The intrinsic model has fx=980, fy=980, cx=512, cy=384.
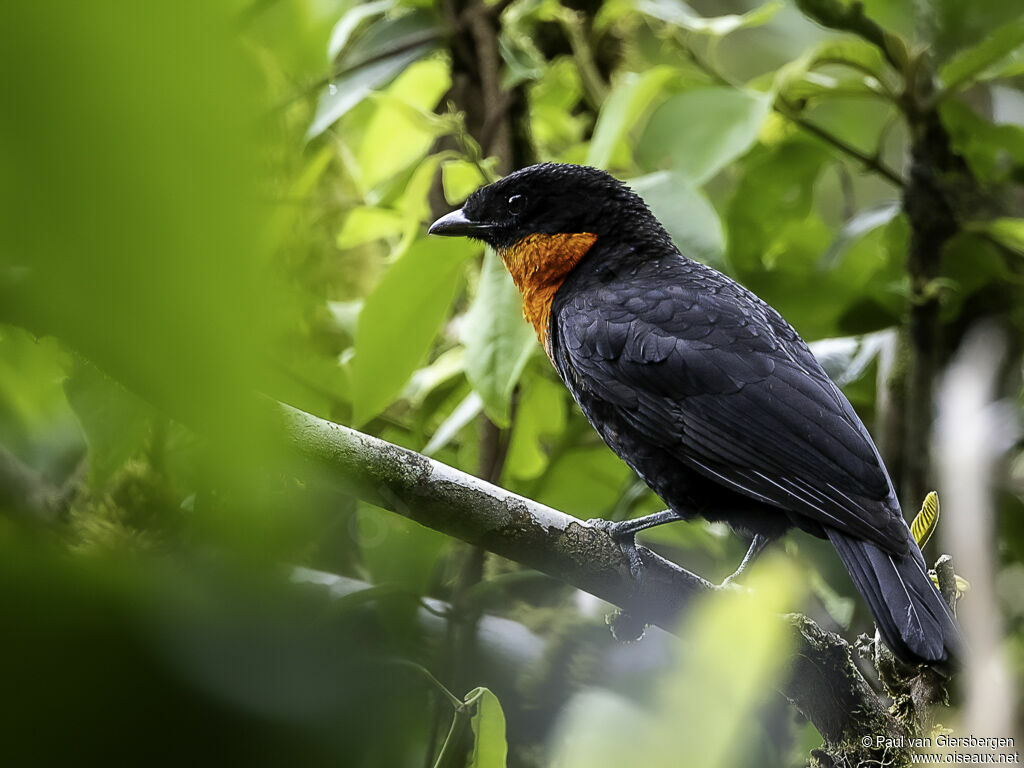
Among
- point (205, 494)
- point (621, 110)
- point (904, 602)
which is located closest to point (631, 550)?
point (904, 602)

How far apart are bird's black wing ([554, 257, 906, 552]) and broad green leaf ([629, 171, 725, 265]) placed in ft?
0.25

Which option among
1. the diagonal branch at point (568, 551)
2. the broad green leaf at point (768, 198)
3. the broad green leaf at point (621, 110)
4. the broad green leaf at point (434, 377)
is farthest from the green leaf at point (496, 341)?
the broad green leaf at point (768, 198)

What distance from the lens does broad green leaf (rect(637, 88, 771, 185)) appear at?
2.60 m

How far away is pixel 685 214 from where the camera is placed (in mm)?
2361

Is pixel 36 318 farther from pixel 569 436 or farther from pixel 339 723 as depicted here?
pixel 569 436

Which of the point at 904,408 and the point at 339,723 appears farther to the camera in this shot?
the point at 904,408

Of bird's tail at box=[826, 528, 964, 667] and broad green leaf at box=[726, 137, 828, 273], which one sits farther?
broad green leaf at box=[726, 137, 828, 273]

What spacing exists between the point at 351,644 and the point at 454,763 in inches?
22.9

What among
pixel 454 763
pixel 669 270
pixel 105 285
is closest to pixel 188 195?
pixel 105 285

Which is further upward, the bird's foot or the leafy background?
the leafy background

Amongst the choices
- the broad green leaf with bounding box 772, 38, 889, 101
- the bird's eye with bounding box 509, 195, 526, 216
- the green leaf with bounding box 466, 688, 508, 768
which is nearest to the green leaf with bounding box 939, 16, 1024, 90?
the broad green leaf with bounding box 772, 38, 889, 101

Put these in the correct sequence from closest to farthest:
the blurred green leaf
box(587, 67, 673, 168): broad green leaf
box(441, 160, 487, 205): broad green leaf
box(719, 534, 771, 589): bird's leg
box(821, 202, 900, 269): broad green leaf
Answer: the blurred green leaf < box(719, 534, 771, 589): bird's leg < box(587, 67, 673, 168): broad green leaf < box(441, 160, 487, 205): broad green leaf < box(821, 202, 900, 269): broad green leaf

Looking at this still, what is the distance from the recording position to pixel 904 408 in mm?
3080

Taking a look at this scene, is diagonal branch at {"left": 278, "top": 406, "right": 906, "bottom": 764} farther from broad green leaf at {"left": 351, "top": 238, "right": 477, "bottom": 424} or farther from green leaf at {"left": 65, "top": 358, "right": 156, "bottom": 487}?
broad green leaf at {"left": 351, "top": 238, "right": 477, "bottom": 424}
